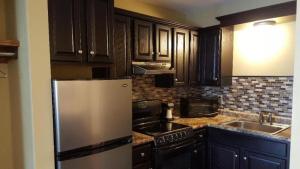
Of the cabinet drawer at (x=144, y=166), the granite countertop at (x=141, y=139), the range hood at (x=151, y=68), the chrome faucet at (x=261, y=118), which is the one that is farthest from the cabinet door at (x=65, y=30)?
the chrome faucet at (x=261, y=118)

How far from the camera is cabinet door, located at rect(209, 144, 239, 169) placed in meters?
2.59

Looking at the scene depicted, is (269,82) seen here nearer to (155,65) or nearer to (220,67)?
(220,67)

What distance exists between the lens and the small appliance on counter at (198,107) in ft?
10.3

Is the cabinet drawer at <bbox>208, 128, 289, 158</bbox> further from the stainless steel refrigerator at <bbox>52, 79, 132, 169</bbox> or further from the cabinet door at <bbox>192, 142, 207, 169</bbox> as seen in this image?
the stainless steel refrigerator at <bbox>52, 79, 132, 169</bbox>

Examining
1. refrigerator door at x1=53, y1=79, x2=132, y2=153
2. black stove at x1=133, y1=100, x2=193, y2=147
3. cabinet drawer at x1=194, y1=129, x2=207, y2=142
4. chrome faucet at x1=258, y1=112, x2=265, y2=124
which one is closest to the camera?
refrigerator door at x1=53, y1=79, x2=132, y2=153

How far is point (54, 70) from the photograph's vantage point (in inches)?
81.1

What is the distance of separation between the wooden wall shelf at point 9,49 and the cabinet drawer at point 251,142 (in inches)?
92.8

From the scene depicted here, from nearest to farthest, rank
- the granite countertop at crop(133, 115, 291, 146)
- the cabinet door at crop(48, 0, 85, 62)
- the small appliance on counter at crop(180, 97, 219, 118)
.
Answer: the cabinet door at crop(48, 0, 85, 62)
the granite countertop at crop(133, 115, 291, 146)
the small appliance on counter at crop(180, 97, 219, 118)

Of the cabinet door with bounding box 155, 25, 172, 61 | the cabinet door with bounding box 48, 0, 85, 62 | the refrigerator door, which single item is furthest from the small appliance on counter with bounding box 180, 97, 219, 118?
the cabinet door with bounding box 48, 0, 85, 62

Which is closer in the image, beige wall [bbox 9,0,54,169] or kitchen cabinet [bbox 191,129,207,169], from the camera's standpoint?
beige wall [bbox 9,0,54,169]

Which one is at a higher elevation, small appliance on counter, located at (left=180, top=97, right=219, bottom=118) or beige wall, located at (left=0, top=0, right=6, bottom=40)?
beige wall, located at (left=0, top=0, right=6, bottom=40)

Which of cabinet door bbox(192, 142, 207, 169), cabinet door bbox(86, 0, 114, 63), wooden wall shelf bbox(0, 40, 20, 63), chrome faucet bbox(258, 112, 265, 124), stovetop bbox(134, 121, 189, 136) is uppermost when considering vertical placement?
cabinet door bbox(86, 0, 114, 63)

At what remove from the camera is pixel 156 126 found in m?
2.73

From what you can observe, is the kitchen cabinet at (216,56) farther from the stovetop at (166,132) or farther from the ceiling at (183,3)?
the stovetop at (166,132)
